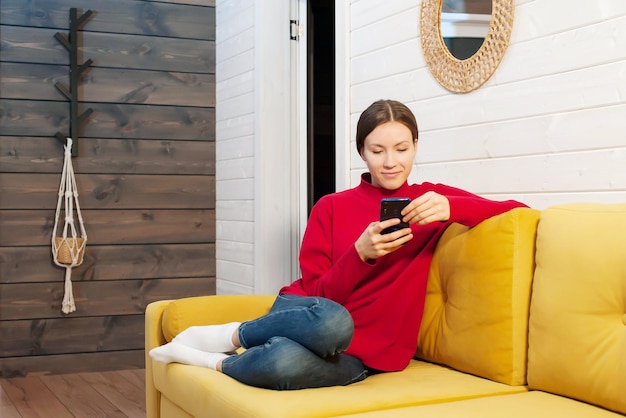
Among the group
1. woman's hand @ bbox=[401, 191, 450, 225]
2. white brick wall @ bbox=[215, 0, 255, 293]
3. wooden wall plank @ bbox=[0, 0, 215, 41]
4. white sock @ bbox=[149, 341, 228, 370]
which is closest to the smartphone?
woman's hand @ bbox=[401, 191, 450, 225]

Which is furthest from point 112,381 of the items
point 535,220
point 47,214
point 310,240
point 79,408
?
point 535,220

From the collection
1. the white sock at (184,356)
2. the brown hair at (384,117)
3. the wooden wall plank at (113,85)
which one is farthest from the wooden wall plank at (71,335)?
the brown hair at (384,117)

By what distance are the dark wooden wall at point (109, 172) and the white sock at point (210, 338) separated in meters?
2.15

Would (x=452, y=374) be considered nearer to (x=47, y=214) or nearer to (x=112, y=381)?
(x=112, y=381)

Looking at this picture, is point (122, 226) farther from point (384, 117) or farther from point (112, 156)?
point (384, 117)

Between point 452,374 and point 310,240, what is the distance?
0.55 meters

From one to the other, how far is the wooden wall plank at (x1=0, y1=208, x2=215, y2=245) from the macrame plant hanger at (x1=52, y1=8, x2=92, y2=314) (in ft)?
0.20

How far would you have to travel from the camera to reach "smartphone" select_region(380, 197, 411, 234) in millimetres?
2100

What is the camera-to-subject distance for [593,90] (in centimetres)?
218

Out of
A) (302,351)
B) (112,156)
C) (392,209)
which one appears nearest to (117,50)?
(112,156)

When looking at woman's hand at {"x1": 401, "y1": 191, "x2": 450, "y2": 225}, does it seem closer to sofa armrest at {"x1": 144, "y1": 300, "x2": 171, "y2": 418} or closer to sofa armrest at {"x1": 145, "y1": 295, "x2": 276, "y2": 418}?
sofa armrest at {"x1": 145, "y1": 295, "x2": 276, "y2": 418}

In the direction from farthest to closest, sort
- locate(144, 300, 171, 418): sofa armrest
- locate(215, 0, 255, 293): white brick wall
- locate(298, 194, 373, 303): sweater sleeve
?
1. locate(215, 0, 255, 293): white brick wall
2. locate(144, 300, 171, 418): sofa armrest
3. locate(298, 194, 373, 303): sweater sleeve

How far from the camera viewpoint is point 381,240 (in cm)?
209

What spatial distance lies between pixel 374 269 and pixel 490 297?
35 cm
